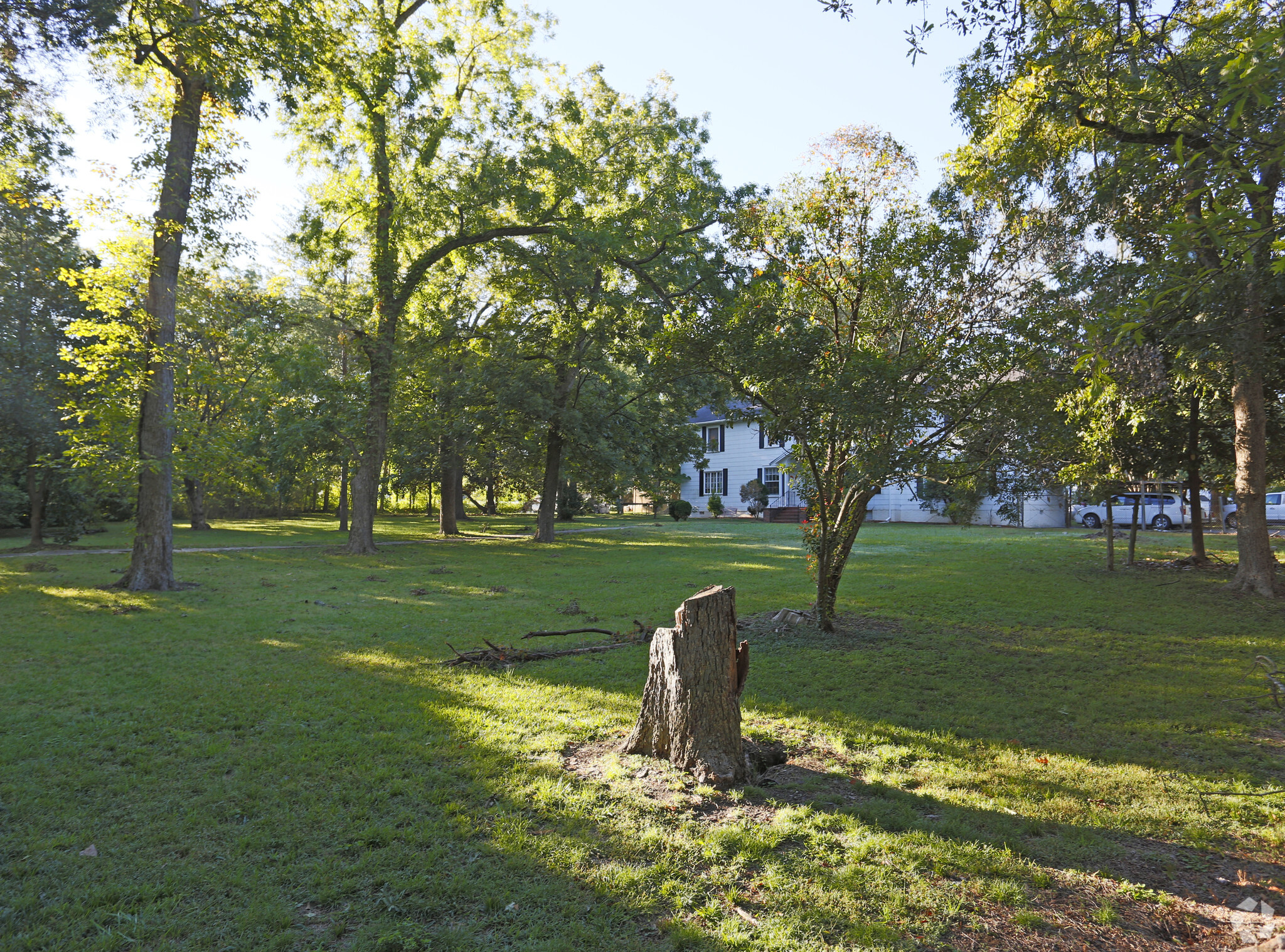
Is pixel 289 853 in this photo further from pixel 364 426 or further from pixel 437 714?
pixel 364 426

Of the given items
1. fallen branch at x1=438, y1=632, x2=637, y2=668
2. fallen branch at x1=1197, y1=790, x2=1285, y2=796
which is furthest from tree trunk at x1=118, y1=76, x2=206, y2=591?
fallen branch at x1=1197, y1=790, x2=1285, y2=796

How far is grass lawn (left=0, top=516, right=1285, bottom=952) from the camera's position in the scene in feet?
9.47

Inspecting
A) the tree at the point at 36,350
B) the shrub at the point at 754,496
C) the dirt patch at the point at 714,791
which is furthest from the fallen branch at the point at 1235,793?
the shrub at the point at 754,496

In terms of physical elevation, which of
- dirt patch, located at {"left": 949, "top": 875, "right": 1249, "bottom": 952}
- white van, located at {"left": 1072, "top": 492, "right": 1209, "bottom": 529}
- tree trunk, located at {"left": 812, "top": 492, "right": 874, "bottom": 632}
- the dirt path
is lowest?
dirt patch, located at {"left": 949, "top": 875, "right": 1249, "bottom": 952}

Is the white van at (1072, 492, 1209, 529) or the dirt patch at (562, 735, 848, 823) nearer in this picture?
the dirt patch at (562, 735, 848, 823)

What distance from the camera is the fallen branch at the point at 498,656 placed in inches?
278

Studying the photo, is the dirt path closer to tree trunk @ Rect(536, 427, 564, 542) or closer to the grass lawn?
tree trunk @ Rect(536, 427, 564, 542)

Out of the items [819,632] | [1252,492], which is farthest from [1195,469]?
[819,632]

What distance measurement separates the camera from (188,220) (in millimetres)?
11305

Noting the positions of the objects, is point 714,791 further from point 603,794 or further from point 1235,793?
point 1235,793

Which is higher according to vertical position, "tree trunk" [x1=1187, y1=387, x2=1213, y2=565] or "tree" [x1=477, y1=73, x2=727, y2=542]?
"tree" [x1=477, y1=73, x2=727, y2=542]

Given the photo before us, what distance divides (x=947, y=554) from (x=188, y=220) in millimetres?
17782

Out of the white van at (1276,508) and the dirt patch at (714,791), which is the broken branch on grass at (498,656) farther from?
the white van at (1276,508)

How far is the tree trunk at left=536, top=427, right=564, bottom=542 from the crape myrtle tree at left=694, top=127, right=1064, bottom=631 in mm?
13365
